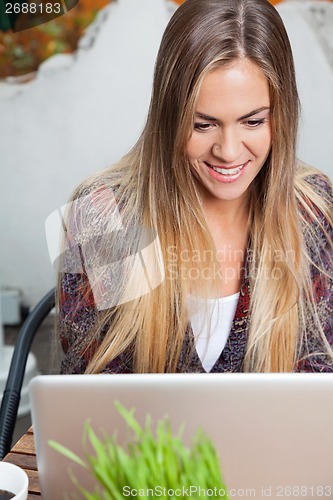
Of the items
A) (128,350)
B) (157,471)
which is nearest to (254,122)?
(128,350)

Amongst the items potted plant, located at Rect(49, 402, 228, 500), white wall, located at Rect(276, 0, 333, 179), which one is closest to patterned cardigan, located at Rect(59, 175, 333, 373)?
white wall, located at Rect(276, 0, 333, 179)

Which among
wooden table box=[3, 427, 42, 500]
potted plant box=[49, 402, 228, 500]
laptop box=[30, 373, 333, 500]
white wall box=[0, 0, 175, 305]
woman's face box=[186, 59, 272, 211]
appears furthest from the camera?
white wall box=[0, 0, 175, 305]

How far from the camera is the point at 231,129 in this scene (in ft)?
2.86

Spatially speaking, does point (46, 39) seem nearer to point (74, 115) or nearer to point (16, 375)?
point (74, 115)

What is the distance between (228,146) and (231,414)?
405mm

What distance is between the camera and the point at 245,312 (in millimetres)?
985

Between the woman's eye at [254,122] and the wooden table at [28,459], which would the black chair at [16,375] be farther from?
the woman's eye at [254,122]

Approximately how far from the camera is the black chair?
0.95m

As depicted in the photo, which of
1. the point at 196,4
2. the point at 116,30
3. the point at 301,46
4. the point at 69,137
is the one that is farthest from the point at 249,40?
the point at 69,137

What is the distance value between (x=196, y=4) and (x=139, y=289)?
1.21ft

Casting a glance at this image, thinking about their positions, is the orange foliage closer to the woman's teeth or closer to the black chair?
the woman's teeth

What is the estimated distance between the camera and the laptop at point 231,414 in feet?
1.85

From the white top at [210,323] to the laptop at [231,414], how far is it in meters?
0.41

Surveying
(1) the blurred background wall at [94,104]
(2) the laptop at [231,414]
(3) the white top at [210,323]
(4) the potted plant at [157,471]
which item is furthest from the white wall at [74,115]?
(4) the potted plant at [157,471]
